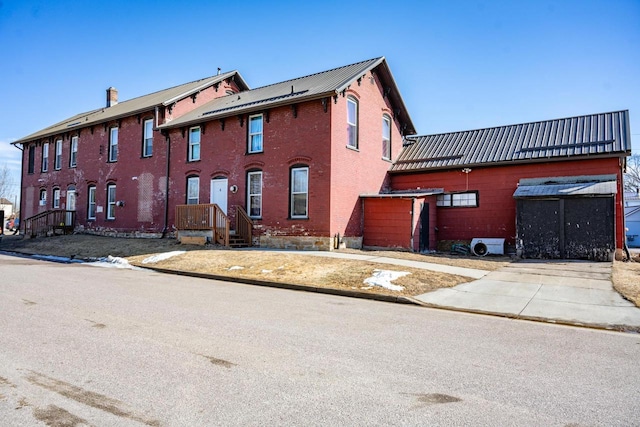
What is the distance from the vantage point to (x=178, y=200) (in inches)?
872

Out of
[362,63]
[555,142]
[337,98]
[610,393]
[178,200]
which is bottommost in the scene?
[610,393]

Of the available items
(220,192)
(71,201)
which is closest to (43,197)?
(71,201)

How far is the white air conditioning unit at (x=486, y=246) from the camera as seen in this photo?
18.2 meters

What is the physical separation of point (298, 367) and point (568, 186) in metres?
15.8

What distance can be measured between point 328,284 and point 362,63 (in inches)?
522

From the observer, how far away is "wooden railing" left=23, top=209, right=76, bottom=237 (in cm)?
2680

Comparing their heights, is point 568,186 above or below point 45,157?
below

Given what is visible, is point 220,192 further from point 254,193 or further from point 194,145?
point 194,145

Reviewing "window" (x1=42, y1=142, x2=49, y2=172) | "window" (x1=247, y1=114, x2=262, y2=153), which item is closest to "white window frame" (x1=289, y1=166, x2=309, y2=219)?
"window" (x1=247, y1=114, x2=262, y2=153)

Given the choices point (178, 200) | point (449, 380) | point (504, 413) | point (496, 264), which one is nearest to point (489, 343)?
point (449, 380)

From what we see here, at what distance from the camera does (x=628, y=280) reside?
11094 mm

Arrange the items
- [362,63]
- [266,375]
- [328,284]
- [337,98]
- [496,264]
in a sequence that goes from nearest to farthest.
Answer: [266,375]
[328,284]
[496,264]
[337,98]
[362,63]

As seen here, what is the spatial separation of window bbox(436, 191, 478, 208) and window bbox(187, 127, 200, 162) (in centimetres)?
1182

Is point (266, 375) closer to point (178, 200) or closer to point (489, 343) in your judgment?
point (489, 343)
